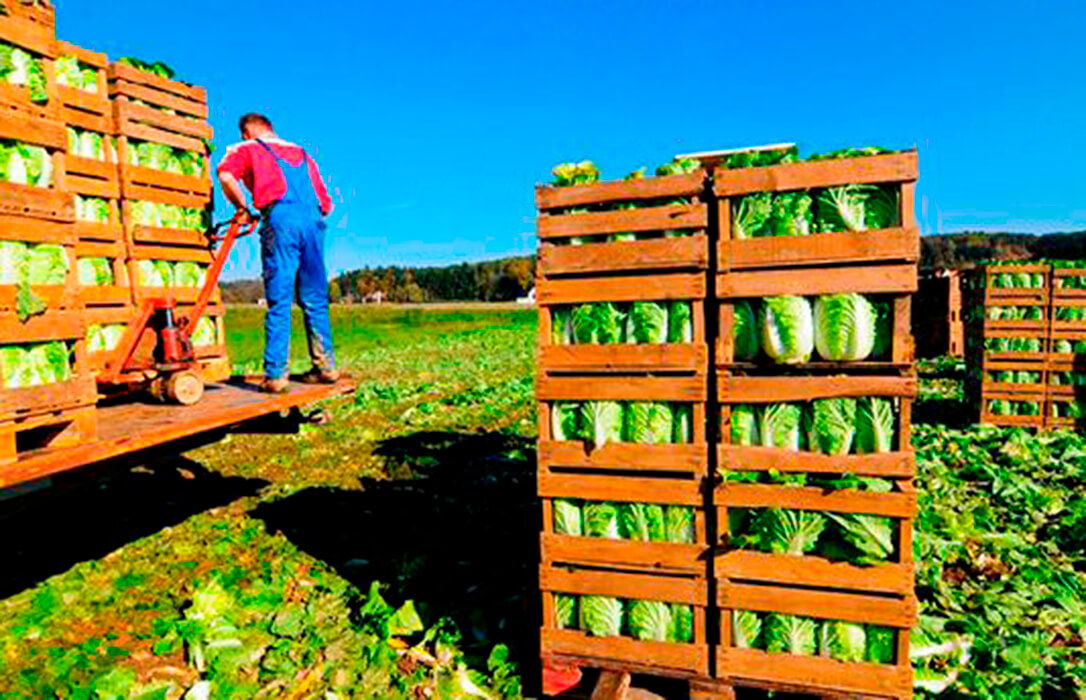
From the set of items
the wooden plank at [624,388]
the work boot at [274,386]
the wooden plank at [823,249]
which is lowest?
the work boot at [274,386]

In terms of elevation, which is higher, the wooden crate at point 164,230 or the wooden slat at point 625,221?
the wooden crate at point 164,230

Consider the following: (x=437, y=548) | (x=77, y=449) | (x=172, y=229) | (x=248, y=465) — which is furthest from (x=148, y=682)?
(x=248, y=465)

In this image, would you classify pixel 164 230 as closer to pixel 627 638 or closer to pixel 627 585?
pixel 627 585

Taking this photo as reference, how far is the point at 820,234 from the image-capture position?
4.05 m

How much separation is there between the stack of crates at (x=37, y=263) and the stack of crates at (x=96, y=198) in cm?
186

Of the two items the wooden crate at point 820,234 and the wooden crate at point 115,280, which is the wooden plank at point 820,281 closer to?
the wooden crate at point 820,234

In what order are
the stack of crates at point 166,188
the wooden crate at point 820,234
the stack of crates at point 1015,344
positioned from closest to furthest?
the wooden crate at point 820,234
the stack of crates at point 166,188
the stack of crates at point 1015,344

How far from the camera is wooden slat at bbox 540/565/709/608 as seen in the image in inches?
174

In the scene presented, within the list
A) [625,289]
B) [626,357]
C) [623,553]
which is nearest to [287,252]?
[625,289]

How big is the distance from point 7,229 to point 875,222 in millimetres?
5765

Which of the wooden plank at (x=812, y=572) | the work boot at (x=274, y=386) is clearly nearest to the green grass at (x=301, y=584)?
the work boot at (x=274, y=386)

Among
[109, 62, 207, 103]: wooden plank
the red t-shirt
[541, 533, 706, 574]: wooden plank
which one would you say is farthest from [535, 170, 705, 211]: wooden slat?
[109, 62, 207, 103]: wooden plank

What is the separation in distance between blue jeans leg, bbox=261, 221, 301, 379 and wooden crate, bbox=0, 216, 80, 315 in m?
2.33

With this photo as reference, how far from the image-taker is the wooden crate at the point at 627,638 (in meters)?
4.41
